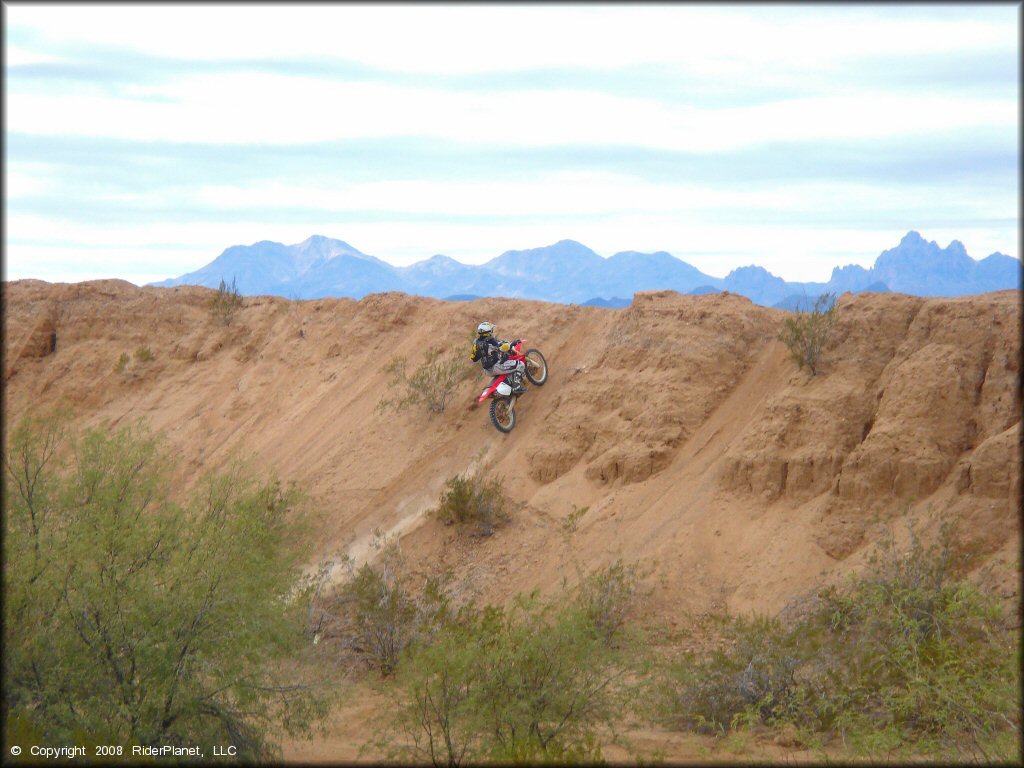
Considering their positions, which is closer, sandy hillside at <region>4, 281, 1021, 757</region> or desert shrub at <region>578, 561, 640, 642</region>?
desert shrub at <region>578, 561, 640, 642</region>

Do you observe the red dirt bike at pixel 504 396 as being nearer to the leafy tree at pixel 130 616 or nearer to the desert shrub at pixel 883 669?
the desert shrub at pixel 883 669

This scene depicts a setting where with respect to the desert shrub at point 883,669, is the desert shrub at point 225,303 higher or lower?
higher

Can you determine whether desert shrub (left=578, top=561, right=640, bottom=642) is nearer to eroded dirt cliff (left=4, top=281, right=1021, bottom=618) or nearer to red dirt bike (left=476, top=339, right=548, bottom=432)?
eroded dirt cliff (left=4, top=281, right=1021, bottom=618)

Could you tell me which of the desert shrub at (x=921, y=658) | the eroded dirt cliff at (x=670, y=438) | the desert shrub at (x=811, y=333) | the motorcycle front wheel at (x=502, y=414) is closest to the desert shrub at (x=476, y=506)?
the eroded dirt cliff at (x=670, y=438)

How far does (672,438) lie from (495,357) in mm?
3826

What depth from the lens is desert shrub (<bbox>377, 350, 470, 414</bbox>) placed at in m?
19.9

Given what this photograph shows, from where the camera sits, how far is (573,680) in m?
10.8

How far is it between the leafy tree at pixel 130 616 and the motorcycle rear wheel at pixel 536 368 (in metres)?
8.46

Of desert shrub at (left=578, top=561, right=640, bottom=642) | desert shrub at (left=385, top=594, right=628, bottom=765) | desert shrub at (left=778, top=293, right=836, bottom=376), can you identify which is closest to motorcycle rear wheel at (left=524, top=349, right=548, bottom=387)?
desert shrub at (left=778, top=293, right=836, bottom=376)

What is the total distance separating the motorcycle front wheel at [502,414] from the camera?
18.8 metres

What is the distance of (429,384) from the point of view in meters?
20.0

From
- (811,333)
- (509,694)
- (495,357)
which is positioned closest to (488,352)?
(495,357)

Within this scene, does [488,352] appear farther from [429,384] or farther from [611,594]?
[611,594]

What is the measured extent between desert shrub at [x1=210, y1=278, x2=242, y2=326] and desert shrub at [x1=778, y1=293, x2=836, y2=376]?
17380mm
